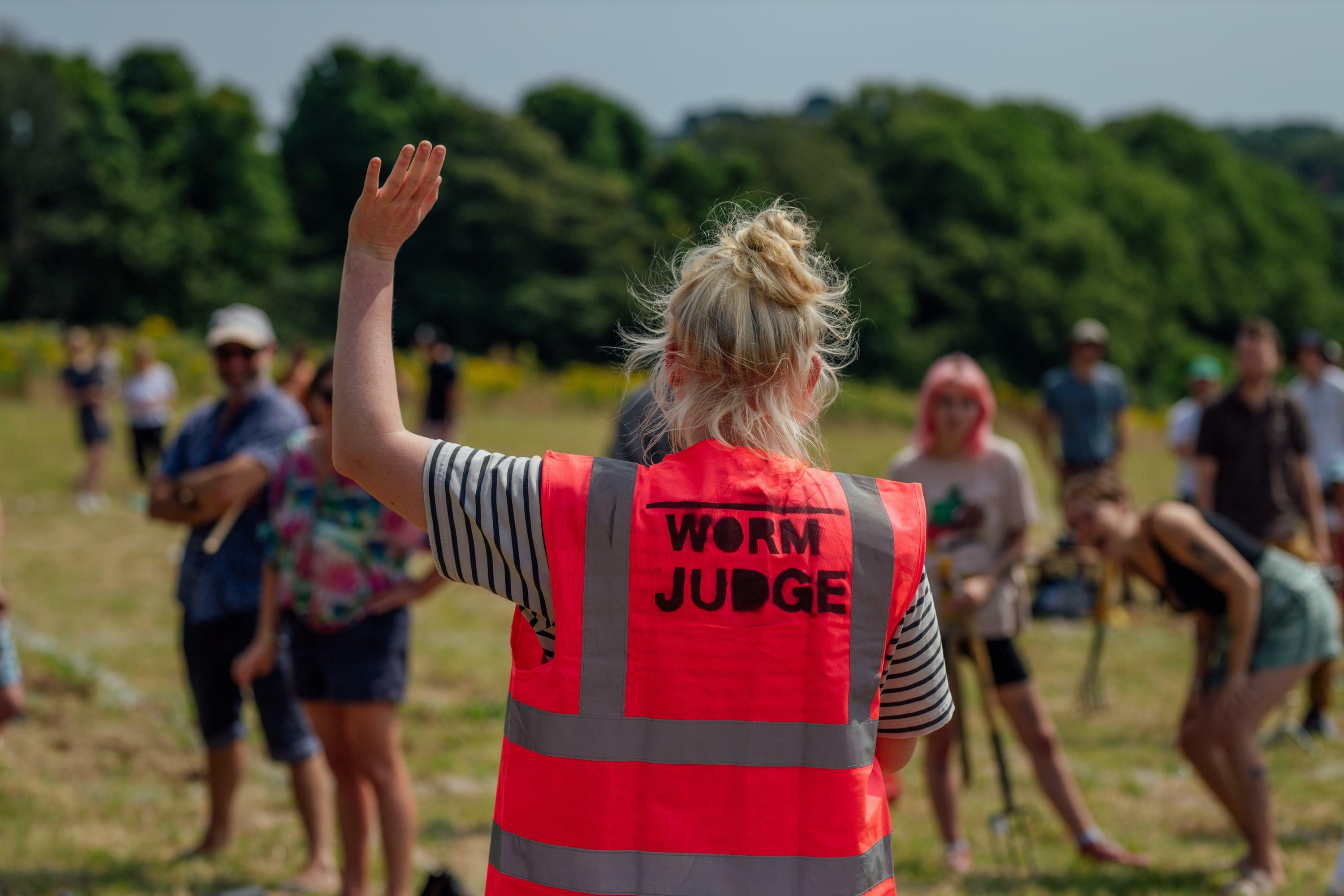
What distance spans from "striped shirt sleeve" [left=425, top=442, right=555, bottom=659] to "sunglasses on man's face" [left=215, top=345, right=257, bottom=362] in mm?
3142

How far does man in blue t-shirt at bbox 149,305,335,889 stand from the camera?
168 inches

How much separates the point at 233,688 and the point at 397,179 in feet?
11.0

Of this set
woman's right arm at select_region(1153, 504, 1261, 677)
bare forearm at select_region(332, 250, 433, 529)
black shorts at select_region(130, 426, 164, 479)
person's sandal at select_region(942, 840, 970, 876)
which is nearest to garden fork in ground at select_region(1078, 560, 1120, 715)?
woman's right arm at select_region(1153, 504, 1261, 677)

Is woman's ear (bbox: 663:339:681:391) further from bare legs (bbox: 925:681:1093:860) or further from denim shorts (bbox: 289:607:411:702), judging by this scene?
bare legs (bbox: 925:681:1093:860)

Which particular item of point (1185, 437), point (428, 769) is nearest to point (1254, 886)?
point (428, 769)

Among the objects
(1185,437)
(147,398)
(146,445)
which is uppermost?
(147,398)

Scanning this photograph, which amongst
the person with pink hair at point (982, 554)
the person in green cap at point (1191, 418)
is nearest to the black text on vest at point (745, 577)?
the person with pink hair at point (982, 554)

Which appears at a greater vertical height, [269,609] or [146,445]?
[146,445]

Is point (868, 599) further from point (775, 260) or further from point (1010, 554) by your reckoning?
Answer: point (1010, 554)

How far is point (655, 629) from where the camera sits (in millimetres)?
1582

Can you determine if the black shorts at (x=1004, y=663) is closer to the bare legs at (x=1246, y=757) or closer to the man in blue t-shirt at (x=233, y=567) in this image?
the bare legs at (x=1246, y=757)

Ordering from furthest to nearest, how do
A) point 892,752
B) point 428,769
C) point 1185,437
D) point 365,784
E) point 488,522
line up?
point 1185,437
point 428,769
point 365,784
point 892,752
point 488,522

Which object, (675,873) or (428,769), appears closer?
(675,873)

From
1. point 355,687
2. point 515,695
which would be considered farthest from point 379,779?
point 515,695
